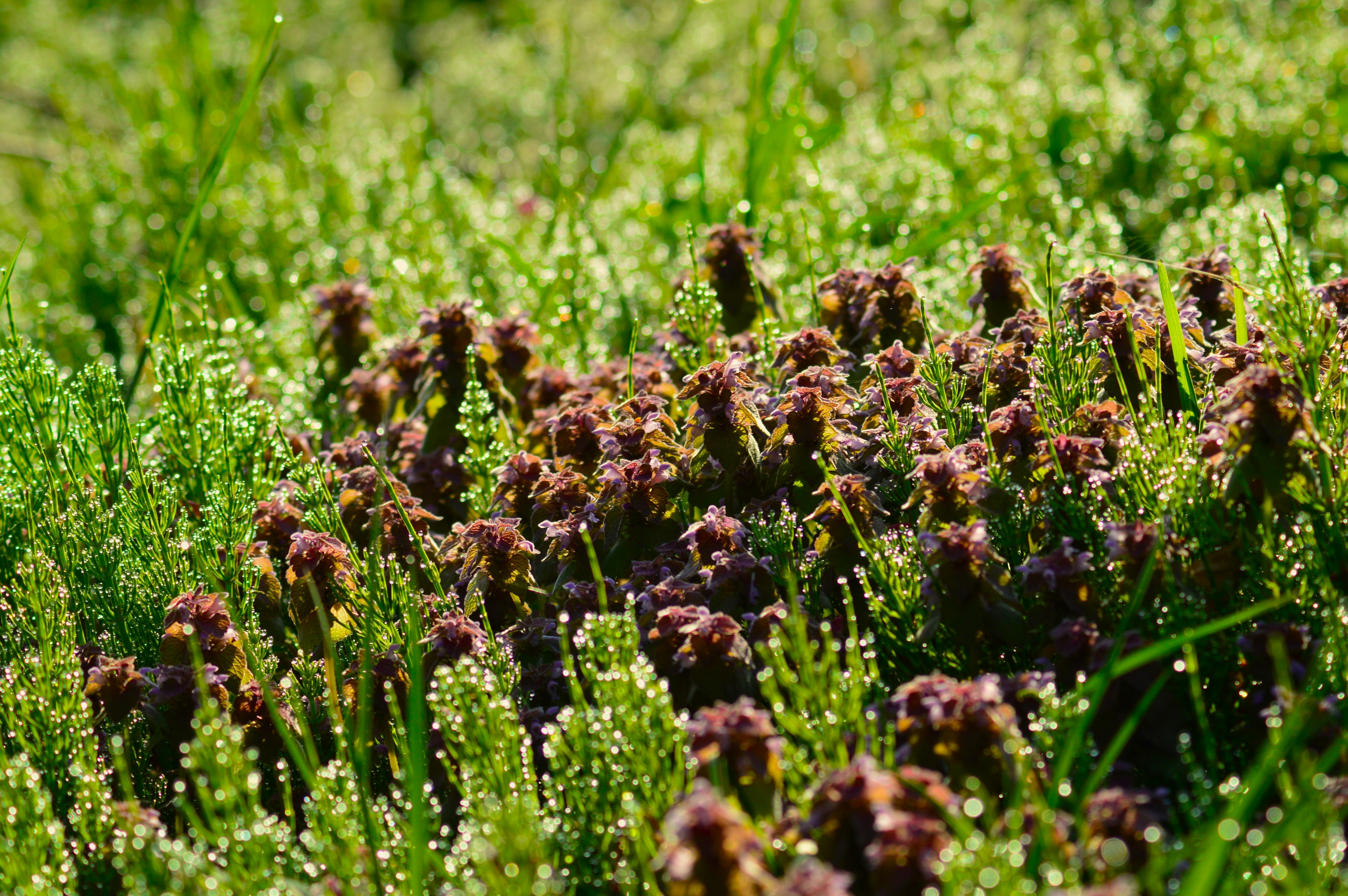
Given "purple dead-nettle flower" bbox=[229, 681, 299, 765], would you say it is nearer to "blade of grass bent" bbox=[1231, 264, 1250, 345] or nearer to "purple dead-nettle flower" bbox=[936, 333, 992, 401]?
"purple dead-nettle flower" bbox=[936, 333, 992, 401]

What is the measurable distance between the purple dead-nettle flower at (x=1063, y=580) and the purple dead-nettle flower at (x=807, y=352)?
772 millimetres

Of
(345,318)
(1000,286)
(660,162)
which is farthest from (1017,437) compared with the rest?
(660,162)

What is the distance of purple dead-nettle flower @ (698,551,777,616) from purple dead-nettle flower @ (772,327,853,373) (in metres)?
0.62

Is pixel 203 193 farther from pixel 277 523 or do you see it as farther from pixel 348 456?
pixel 277 523

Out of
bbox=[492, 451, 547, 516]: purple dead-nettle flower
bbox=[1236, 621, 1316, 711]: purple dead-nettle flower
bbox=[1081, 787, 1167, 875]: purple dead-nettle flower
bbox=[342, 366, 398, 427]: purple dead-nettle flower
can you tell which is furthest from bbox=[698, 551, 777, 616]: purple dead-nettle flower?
bbox=[342, 366, 398, 427]: purple dead-nettle flower

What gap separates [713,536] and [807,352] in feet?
2.03

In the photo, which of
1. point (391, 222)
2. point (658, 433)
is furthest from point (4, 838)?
point (391, 222)

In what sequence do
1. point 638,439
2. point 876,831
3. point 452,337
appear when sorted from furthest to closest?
1. point 452,337
2. point 638,439
3. point 876,831

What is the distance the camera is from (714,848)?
4.50 ft

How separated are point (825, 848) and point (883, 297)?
1.54 metres

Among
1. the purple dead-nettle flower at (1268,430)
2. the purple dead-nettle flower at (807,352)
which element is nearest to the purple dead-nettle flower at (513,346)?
the purple dead-nettle flower at (807,352)

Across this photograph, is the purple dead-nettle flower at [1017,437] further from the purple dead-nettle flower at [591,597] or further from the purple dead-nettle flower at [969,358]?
the purple dead-nettle flower at [591,597]

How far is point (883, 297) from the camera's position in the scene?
2680 millimetres

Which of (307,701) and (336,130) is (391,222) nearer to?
(336,130)
